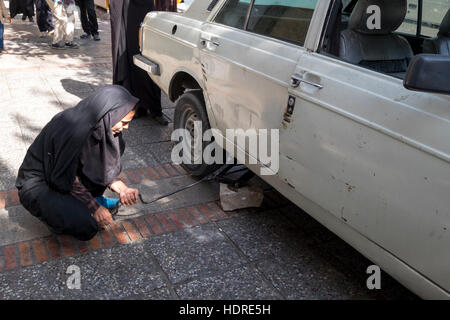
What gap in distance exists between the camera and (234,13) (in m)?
3.25

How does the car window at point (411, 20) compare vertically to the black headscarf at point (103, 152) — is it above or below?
above

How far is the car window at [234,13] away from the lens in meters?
3.15

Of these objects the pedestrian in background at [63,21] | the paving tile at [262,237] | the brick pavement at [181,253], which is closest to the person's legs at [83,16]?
the pedestrian in background at [63,21]

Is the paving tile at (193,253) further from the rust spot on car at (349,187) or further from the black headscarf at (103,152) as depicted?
the rust spot on car at (349,187)

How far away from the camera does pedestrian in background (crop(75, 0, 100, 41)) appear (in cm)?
888

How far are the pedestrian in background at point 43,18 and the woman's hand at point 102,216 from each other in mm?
7336

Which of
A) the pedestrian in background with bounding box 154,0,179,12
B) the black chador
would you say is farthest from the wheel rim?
the pedestrian in background with bounding box 154,0,179,12

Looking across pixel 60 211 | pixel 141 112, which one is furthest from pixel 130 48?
pixel 60 211

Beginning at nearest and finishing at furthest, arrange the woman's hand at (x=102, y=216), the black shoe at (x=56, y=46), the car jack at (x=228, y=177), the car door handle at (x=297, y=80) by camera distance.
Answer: the car door handle at (x=297, y=80)
the woman's hand at (x=102, y=216)
the car jack at (x=228, y=177)
the black shoe at (x=56, y=46)

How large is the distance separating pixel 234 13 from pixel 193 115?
101 cm

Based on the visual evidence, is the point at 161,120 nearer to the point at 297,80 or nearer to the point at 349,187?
the point at 297,80

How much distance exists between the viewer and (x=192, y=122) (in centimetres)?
392

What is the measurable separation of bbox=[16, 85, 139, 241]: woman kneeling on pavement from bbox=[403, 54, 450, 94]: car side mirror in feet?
5.73

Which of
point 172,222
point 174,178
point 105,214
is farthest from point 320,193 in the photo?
point 174,178
